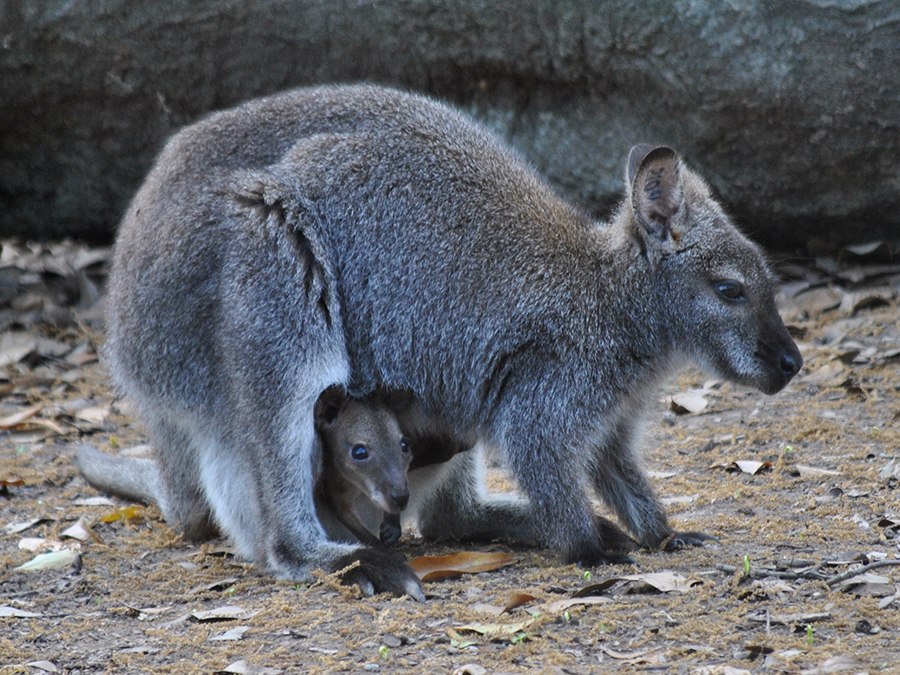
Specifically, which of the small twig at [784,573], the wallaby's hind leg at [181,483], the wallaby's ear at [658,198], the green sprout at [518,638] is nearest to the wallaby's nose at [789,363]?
the wallaby's ear at [658,198]

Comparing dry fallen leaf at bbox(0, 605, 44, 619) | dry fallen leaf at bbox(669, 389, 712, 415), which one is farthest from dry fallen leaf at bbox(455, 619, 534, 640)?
dry fallen leaf at bbox(669, 389, 712, 415)

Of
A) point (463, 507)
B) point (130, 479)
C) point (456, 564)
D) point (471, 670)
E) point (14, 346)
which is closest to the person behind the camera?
point (471, 670)

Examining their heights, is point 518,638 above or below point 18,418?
below

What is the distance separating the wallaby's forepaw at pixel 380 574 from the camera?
3.91 m

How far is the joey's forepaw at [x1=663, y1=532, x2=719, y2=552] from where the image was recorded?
14.1 ft

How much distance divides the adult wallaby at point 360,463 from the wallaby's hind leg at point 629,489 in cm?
82

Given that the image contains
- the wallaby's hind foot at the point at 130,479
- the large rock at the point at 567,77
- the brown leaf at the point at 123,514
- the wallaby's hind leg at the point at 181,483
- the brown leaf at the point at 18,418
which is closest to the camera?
the wallaby's hind leg at the point at 181,483

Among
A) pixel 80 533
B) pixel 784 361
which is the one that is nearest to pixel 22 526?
pixel 80 533

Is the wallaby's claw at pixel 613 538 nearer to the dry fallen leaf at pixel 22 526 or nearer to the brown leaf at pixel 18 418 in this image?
the dry fallen leaf at pixel 22 526

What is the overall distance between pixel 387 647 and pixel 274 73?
5092 mm

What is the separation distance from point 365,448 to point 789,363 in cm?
168

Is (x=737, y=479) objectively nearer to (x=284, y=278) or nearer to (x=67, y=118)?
(x=284, y=278)

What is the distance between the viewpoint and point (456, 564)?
14.0 feet

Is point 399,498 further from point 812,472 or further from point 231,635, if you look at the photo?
point 812,472
